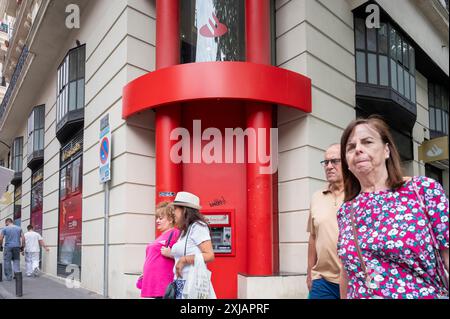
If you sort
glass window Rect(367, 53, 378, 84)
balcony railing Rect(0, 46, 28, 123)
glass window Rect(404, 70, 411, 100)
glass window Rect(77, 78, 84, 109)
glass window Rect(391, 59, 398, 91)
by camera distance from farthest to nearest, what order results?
balcony railing Rect(0, 46, 28, 123) < glass window Rect(77, 78, 84, 109) < glass window Rect(404, 70, 411, 100) < glass window Rect(391, 59, 398, 91) < glass window Rect(367, 53, 378, 84)

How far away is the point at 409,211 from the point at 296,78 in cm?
589

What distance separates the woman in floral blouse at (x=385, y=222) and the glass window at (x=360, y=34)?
7.67 metres

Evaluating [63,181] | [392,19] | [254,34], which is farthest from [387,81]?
[63,181]

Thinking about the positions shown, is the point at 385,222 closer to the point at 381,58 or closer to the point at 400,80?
the point at 381,58

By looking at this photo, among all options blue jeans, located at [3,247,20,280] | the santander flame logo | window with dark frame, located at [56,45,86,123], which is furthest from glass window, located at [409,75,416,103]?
blue jeans, located at [3,247,20,280]

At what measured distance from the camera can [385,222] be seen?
1.89 meters

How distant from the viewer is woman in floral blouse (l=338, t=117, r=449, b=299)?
70.5 inches

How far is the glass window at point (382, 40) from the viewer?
31.0ft

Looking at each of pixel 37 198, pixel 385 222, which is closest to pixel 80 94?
pixel 37 198

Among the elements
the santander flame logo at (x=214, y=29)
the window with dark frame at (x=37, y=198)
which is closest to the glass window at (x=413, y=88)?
the santander flame logo at (x=214, y=29)

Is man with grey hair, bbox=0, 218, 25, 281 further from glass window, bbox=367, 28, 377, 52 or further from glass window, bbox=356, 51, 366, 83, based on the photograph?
glass window, bbox=367, 28, 377, 52

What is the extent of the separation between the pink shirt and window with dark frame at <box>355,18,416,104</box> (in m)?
6.17

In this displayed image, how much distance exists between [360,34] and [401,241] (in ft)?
27.1

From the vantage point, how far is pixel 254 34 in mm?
7543
